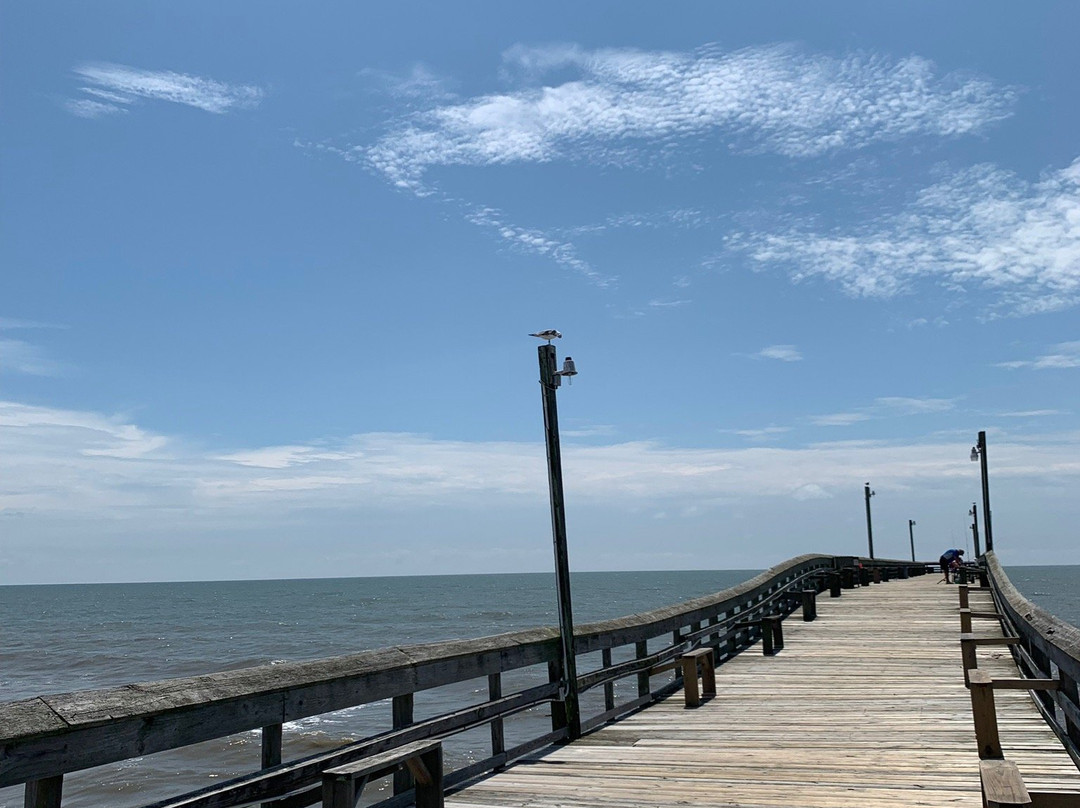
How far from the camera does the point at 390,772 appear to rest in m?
5.40

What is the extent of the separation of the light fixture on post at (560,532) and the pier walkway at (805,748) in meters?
0.34

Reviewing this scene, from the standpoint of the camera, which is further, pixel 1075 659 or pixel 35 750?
pixel 1075 659

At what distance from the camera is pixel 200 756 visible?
750 inches

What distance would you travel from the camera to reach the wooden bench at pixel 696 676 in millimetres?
10773

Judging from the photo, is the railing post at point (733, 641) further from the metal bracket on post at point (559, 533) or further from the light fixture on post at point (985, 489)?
the light fixture on post at point (985, 489)

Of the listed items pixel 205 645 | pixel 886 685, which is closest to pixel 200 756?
pixel 886 685

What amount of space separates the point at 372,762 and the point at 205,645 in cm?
Result: 5318

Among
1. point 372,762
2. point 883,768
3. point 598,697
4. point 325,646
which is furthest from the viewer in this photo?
point 325,646

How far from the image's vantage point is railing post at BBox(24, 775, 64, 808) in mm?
3924

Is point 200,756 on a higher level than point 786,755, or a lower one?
lower

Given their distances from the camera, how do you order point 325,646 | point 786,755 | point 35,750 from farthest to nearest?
point 325,646 → point 786,755 → point 35,750

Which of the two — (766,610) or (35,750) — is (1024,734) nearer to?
(35,750)

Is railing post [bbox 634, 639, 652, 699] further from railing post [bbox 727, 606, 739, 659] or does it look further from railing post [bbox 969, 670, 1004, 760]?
railing post [bbox 969, 670, 1004, 760]

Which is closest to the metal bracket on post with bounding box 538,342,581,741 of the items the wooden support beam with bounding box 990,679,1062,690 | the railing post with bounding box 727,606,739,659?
the wooden support beam with bounding box 990,679,1062,690
